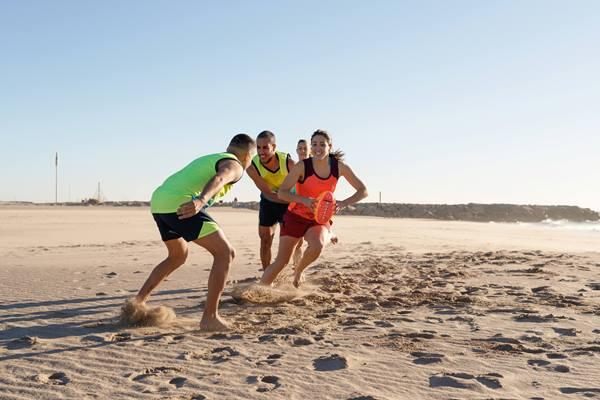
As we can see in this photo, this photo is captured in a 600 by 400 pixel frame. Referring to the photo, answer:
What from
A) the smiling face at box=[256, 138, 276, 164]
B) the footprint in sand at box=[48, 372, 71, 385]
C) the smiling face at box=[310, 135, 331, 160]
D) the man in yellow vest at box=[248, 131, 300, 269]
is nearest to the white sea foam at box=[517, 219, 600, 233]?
the man in yellow vest at box=[248, 131, 300, 269]

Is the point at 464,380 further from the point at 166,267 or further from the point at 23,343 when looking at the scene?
the point at 23,343

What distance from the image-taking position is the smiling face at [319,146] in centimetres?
649

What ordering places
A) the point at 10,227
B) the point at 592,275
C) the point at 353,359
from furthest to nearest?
the point at 10,227 → the point at 592,275 → the point at 353,359

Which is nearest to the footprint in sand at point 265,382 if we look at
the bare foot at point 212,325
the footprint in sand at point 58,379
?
the footprint in sand at point 58,379

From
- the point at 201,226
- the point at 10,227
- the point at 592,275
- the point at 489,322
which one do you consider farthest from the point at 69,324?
the point at 10,227

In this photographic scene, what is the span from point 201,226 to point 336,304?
2.00 m

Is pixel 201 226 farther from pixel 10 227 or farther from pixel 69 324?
pixel 10 227

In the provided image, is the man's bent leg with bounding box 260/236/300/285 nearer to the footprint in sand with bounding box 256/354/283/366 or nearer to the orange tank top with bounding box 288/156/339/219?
the orange tank top with bounding box 288/156/339/219

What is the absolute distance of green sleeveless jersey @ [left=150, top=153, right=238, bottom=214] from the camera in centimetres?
503

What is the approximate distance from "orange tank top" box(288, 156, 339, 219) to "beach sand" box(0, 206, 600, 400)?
95 centimetres

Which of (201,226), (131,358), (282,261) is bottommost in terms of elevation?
(131,358)

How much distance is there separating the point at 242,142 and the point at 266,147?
6.21ft

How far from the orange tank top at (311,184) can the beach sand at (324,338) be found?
0.95m

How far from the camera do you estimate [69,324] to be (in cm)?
539
